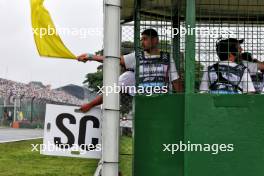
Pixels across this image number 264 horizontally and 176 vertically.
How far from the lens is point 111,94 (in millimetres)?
4426

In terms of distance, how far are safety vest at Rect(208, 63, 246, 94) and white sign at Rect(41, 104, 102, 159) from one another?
3.84 feet

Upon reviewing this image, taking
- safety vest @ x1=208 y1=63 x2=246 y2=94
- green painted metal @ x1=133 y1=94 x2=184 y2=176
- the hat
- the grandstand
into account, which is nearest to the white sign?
green painted metal @ x1=133 y1=94 x2=184 y2=176

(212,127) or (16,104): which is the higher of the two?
(212,127)

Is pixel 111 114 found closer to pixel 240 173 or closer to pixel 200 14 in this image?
pixel 240 173

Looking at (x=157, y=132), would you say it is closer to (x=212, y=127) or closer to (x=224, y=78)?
(x=212, y=127)

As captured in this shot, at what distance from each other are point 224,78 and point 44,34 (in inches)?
65.2

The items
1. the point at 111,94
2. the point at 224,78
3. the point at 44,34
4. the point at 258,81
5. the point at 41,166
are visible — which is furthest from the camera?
the point at 41,166

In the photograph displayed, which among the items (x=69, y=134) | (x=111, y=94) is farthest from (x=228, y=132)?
(x=69, y=134)

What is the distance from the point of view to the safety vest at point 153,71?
5.21 m

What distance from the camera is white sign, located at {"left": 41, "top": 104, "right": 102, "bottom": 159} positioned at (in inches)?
183

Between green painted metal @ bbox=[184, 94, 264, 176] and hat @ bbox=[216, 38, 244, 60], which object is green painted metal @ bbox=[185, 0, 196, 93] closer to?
green painted metal @ bbox=[184, 94, 264, 176]

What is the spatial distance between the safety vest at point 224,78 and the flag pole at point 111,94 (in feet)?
3.41

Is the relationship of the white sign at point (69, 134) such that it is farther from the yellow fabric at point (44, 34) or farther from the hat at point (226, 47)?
the hat at point (226, 47)

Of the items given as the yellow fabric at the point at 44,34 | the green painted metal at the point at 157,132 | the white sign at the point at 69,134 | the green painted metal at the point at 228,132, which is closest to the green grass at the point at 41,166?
the green painted metal at the point at 157,132
